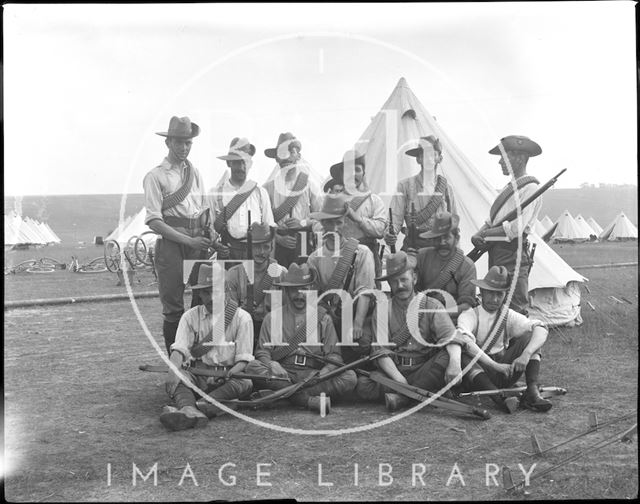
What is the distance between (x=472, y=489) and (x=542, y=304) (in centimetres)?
385

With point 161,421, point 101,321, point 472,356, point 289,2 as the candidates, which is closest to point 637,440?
point 472,356

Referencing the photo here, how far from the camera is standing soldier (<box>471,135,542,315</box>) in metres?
5.20

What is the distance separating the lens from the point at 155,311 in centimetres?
856

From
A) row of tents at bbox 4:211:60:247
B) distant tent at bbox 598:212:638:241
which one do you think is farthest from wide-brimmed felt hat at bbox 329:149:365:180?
row of tents at bbox 4:211:60:247

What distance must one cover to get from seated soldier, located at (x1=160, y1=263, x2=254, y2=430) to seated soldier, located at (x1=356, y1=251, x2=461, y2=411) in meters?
0.75

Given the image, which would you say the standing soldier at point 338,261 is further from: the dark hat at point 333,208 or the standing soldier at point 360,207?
the standing soldier at point 360,207

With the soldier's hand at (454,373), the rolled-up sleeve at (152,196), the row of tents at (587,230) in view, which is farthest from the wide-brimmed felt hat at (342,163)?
the row of tents at (587,230)

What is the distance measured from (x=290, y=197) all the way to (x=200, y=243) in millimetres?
992

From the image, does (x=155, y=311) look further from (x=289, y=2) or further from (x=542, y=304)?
(x=289, y=2)

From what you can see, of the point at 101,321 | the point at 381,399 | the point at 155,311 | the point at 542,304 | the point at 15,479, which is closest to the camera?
the point at 15,479

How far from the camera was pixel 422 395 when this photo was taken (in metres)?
4.38

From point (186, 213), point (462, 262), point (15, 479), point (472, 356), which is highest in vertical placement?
point (186, 213)

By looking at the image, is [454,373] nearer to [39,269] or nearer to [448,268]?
[448,268]

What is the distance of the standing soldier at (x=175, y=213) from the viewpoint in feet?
16.6
